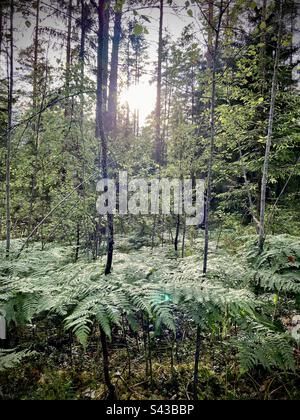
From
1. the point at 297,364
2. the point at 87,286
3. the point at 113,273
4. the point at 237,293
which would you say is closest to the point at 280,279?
the point at 237,293

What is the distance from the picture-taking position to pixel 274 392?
2.83m

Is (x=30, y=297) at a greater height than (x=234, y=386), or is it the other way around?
(x=30, y=297)

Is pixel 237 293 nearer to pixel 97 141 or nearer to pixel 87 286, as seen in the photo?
pixel 87 286

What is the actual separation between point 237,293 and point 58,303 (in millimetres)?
1771

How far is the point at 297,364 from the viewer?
10.2 ft

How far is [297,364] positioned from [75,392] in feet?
9.18

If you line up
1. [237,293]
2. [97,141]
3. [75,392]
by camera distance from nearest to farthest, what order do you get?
[237,293] → [75,392] → [97,141]

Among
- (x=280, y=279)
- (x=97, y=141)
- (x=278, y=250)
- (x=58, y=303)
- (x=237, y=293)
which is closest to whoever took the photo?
(x=58, y=303)

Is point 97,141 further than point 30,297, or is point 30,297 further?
point 97,141

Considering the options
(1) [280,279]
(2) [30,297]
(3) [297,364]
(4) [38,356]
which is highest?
(1) [280,279]

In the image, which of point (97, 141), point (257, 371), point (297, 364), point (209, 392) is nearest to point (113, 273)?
point (209, 392)

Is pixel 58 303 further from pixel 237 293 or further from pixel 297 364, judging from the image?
pixel 297 364

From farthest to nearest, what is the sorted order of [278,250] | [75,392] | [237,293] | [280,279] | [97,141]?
Answer: [97,141] → [278,250] → [75,392] → [280,279] → [237,293]

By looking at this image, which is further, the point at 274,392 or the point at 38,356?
the point at 38,356
